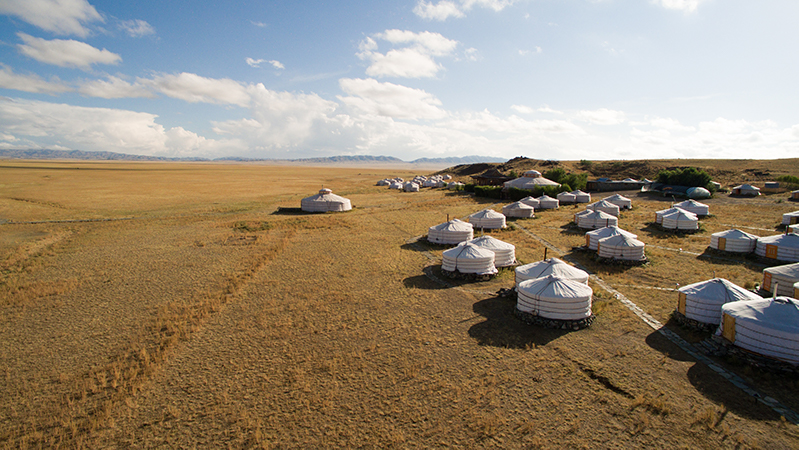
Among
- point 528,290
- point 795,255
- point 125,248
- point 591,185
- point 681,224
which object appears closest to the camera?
point 528,290

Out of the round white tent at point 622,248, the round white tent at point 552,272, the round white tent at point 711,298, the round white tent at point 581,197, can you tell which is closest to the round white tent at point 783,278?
the round white tent at point 711,298

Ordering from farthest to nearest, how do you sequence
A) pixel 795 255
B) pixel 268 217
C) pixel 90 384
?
pixel 268 217, pixel 795 255, pixel 90 384

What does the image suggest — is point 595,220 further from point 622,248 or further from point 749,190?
point 749,190

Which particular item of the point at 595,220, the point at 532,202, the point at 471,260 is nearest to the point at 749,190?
the point at 532,202

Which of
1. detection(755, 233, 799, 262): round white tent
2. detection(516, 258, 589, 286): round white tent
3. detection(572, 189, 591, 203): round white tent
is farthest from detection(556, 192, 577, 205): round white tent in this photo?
detection(516, 258, 589, 286): round white tent

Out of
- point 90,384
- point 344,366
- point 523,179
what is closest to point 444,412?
point 344,366

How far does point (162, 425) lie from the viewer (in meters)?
8.41

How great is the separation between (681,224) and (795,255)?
8.63 metres

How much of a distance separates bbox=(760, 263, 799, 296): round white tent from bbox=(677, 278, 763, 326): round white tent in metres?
3.08

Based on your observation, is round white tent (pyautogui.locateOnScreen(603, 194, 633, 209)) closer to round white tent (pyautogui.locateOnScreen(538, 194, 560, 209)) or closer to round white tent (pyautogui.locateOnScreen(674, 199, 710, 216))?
round white tent (pyautogui.locateOnScreen(538, 194, 560, 209))

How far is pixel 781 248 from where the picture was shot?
61.8 ft

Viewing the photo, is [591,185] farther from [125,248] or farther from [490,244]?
[125,248]

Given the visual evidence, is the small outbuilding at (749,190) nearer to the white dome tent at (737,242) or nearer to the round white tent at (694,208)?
the round white tent at (694,208)

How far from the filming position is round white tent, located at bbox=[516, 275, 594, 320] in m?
12.4
